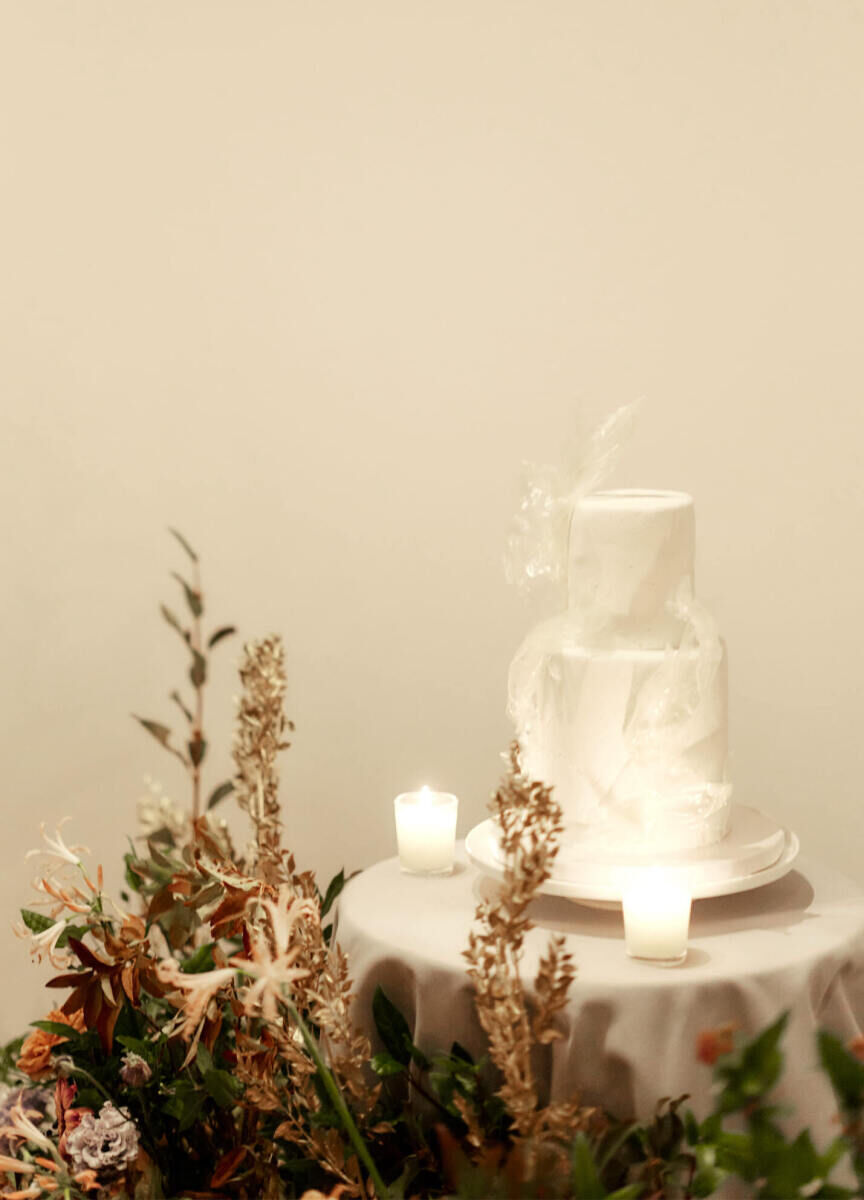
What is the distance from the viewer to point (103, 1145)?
144 cm

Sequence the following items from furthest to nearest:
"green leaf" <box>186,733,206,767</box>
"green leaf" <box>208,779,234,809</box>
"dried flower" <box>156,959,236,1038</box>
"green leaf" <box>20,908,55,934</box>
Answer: "green leaf" <box>186,733,206,767</box> < "green leaf" <box>208,779,234,809</box> < "green leaf" <box>20,908,55,934</box> < "dried flower" <box>156,959,236,1038</box>

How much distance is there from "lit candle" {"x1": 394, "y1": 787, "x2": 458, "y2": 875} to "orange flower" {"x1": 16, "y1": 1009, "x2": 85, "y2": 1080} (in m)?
0.46

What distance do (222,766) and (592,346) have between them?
3.47 ft

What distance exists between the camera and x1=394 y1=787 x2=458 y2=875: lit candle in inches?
66.9

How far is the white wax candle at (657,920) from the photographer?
135cm

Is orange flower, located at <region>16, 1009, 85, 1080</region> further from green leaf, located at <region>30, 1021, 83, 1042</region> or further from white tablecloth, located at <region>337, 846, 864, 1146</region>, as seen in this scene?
white tablecloth, located at <region>337, 846, 864, 1146</region>

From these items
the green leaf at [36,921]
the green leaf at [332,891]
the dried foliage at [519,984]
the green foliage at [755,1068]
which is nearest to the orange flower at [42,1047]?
the green leaf at [36,921]

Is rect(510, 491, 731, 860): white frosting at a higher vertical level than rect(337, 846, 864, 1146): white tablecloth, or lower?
higher

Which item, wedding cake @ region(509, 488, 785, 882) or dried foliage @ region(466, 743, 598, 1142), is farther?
wedding cake @ region(509, 488, 785, 882)

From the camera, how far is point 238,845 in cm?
248

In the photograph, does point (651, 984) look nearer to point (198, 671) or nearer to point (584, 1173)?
point (584, 1173)

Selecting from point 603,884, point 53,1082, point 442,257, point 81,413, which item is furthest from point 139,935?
point 442,257

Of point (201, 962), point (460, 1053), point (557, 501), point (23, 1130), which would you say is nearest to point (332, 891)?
point (201, 962)

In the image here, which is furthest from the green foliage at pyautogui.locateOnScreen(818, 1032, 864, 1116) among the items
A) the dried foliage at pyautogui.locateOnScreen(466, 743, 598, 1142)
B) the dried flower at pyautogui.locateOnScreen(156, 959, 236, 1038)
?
the dried flower at pyautogui.locateOnScreen(156, 959, 236, 1038)
